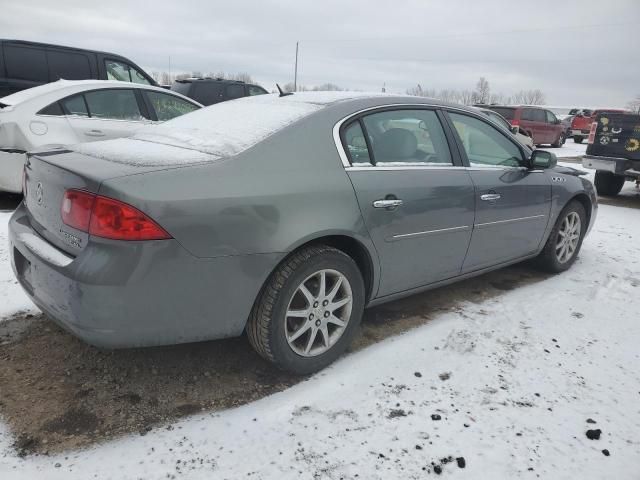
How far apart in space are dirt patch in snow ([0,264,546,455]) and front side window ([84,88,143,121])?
3.38 meters

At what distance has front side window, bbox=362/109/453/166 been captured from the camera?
297cm

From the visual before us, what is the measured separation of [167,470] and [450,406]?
4.41 feet

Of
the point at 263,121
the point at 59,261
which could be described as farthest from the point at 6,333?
the point at 263,121

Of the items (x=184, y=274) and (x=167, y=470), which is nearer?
(x=167, y=470)

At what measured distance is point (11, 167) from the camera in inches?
205

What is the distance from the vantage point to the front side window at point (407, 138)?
117 inches

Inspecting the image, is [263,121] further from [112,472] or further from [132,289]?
[112,472]

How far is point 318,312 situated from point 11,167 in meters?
4.27

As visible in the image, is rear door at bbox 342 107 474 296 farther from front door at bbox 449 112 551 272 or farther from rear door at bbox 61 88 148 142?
rear door at bbox 61 88 148 142

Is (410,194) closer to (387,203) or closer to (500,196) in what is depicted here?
(387,203)

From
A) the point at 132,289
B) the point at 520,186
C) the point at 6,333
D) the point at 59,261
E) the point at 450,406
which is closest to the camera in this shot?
the point at 132,289

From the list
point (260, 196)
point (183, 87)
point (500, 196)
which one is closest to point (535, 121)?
point (183, 87)

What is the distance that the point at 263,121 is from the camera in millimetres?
2756

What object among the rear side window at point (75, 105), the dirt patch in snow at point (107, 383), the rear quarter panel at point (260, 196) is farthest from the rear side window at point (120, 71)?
A: the rear quarter panel at point (260, 196)
